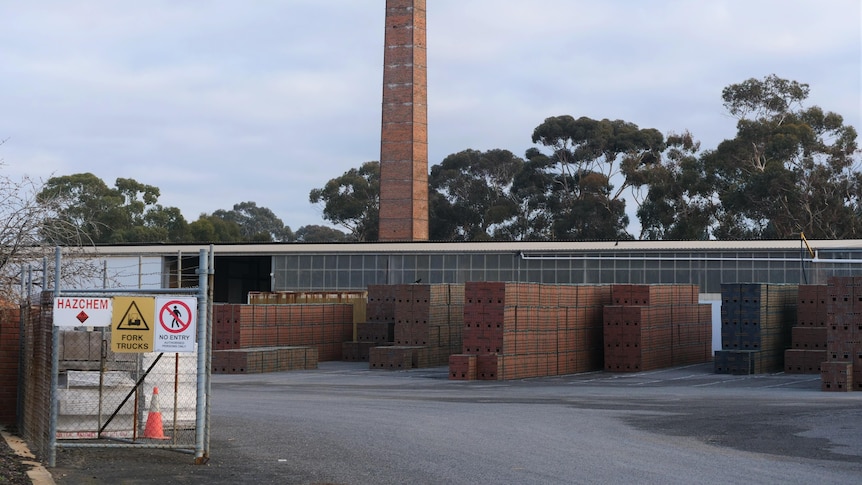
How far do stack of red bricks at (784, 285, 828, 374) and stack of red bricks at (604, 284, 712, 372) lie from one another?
442 centimetres

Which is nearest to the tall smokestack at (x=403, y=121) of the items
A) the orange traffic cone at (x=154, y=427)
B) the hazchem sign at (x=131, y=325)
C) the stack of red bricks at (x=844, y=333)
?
the stack of red bricks at (x=844, y=333)

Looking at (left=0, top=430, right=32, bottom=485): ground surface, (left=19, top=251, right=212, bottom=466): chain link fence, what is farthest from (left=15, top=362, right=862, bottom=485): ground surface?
(left=19, top=251, right=212, bottom=466): chain link fence

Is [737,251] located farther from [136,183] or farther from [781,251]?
[136,183]

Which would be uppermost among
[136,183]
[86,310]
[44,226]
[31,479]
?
[136,183]

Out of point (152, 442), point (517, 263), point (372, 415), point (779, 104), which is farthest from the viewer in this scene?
point (779, 104)

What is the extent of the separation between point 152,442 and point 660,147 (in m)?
80.3

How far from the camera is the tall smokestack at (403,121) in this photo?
7056 centimetres

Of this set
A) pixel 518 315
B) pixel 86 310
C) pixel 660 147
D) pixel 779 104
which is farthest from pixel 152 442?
pixel 660 147

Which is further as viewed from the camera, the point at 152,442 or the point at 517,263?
the point at 517,263

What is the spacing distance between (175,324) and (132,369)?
4745 mm

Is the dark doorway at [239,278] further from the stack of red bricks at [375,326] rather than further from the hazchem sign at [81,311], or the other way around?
the hazchem sign at [81,311]

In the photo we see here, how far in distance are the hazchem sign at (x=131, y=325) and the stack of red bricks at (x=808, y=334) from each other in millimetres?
26892

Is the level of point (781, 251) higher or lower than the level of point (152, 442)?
higher

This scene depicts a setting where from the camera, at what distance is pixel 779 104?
8350cm
